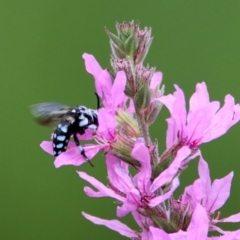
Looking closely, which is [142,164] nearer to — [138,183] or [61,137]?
[138,183]

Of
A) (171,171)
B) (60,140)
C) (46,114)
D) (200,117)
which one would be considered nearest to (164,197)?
(171,171)

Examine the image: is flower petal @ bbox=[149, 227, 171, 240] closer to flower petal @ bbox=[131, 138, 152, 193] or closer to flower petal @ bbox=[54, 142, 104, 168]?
flower petal @ bbox=[131, 138, 152, 193]

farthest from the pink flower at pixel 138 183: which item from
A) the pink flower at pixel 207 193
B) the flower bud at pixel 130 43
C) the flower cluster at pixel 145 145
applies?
the flower bud at pixel 130 43

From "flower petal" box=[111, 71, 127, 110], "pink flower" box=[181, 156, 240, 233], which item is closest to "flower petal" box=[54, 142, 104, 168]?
"flower petal" box=[111, 71, 127, 110]

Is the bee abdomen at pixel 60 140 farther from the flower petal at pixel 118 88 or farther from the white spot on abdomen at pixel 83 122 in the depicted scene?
the flower petal at pixel 118 88

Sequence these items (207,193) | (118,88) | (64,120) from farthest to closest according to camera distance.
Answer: (64,120)
(207,193)
(118,88)

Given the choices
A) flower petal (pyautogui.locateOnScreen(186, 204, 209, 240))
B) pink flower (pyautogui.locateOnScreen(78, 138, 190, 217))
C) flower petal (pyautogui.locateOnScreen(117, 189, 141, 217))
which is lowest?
flower petal (pyautogui.locateOnScreen(186, 204, 209, 240))

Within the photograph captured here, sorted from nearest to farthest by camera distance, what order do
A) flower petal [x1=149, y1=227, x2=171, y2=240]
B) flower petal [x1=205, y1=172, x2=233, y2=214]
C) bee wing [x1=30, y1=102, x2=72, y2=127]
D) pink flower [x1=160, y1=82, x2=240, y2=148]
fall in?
flower petal [x1=149, y1=227, x2=171, y2=240], pink flower [x1=160, y1=82, x2=240, y2=148], flower petal [x1=205, y1=172, x2=233, y2=214], bee wing [x1=30, y1=102, x2=72, y2=127]
